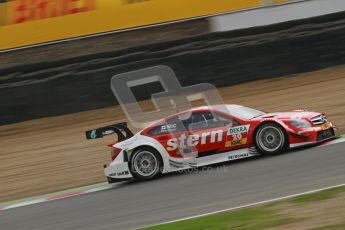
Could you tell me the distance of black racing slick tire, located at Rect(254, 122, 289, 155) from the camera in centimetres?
1063

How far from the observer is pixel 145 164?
36.8 ft

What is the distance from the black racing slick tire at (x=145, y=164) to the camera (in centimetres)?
1116

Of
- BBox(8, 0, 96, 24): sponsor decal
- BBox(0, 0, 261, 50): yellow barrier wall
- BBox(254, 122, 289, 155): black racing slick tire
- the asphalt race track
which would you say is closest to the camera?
the asphalt race track

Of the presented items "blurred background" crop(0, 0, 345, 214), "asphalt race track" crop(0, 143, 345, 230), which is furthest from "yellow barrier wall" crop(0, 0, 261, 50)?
"asphalt race track" crop(0, 143, 345, 230)

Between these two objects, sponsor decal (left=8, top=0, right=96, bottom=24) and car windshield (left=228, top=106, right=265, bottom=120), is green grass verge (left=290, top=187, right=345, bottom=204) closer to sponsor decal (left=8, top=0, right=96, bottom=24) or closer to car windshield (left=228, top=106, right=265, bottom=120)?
car windshield (left=228, top=106, right=265, bottom=120)

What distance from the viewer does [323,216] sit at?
6.57 metres

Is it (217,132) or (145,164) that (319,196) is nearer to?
(217,132)

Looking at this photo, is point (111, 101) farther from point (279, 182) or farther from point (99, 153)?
point (279, 182)

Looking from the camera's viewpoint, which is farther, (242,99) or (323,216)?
(242,99)

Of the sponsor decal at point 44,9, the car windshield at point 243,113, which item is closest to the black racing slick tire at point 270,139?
the car windshield at point 243,113

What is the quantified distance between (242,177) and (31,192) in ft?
14.7

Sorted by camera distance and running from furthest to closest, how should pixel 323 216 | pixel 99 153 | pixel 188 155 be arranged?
pixel 99 153 < pixel 188 155 < pixel 323 216

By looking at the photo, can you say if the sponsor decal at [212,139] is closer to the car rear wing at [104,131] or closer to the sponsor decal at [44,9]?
the car rear wing at [104,131]

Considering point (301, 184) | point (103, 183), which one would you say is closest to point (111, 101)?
point (103, 183)
